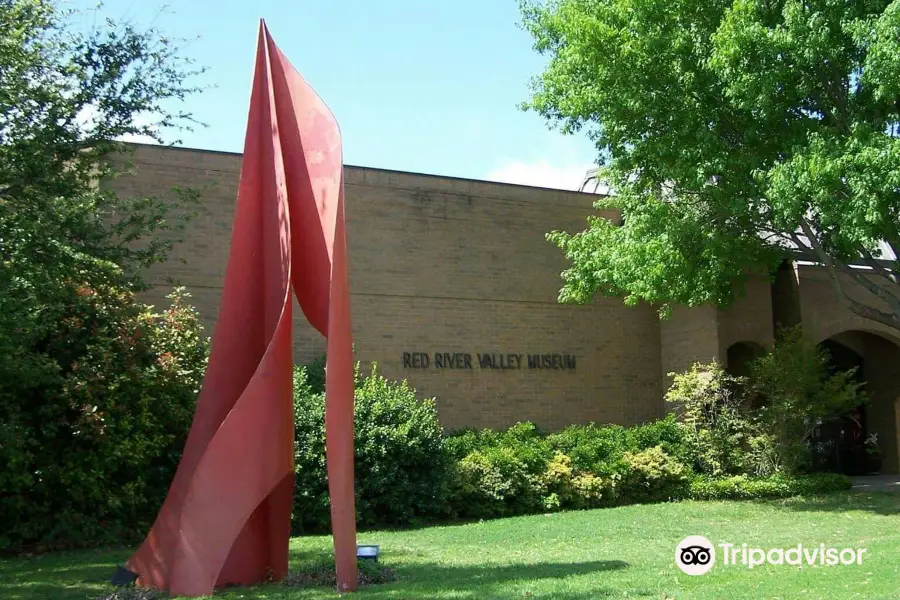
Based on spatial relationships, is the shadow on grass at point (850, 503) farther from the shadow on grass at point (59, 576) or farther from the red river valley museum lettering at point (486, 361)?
the shadow on grass at point (59, 576)

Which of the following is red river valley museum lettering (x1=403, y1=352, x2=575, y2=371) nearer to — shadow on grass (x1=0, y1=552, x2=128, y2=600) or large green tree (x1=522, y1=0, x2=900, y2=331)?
large green tree (x1=522, y1=0, x2=900, y2=331)

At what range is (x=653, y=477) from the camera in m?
17.7

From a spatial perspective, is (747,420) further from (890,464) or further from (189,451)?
(189,451)

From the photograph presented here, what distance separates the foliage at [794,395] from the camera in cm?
1909

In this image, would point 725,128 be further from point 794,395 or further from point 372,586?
point 372,586

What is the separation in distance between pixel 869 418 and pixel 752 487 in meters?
10.1

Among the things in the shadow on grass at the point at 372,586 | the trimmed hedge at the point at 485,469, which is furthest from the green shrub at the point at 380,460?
the shadow on grass at the point at 372,586

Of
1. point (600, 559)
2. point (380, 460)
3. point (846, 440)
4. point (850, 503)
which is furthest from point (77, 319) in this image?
point (846, 440)

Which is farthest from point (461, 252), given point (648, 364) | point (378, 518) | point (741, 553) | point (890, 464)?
point (890, 464)

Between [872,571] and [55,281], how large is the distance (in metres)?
9.42

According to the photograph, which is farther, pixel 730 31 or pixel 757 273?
pixel 757 273

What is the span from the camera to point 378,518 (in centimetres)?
1488

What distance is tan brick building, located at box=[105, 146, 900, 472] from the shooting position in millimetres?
17969

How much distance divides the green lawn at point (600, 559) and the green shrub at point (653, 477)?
2.66ft
